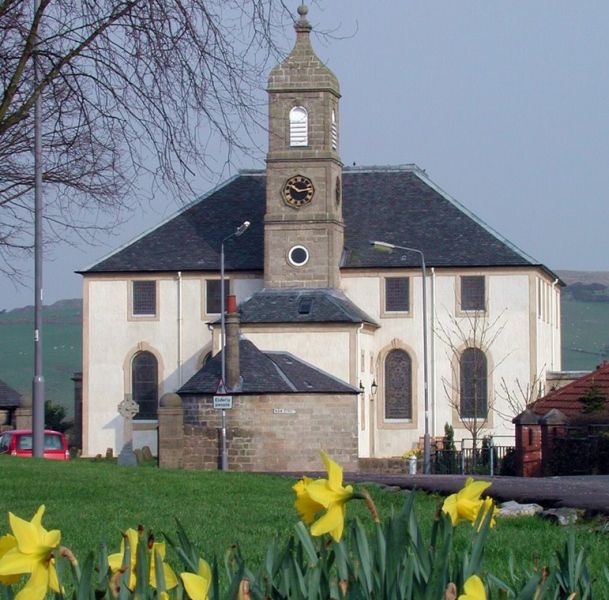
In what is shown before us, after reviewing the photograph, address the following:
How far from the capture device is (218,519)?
1465 centimetres

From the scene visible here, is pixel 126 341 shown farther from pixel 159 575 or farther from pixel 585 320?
pixel 585 320

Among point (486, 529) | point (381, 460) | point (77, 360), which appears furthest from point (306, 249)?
point (77, 360)

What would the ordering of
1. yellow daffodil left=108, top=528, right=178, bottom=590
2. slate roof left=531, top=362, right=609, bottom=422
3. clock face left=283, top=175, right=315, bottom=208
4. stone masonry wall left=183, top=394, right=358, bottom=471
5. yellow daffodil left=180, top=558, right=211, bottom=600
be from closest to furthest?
yellow daffodil left=180, top=558, right=211, bottom=600, yellow daffodil left=108, top=528, right=178, bottom=590, slate roof left=531, top=362, right=609, bottom=422, stone masonry wall left=183, top=394, right=358, bottom=471, clock face left=283, top=175, right=315, bottom=208

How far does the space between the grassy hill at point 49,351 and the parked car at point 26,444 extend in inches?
2174

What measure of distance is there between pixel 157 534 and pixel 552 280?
60726 millimetres

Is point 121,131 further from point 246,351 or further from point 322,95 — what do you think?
point 322,95

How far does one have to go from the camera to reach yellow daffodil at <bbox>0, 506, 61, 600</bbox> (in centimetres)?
396

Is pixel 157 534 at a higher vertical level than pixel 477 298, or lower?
lower

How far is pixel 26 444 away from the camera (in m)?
45.4

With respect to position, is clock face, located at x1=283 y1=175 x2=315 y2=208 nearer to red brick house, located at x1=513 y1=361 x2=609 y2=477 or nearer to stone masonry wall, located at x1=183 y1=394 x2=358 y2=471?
stone masonry wall, located at x1=183 y1=394 x2=358 y2=471

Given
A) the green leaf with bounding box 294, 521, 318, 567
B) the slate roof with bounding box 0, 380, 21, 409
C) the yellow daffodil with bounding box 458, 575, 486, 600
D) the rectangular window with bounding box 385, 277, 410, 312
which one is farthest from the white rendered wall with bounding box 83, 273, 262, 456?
the yellow daffodil with bounding box 458, 575, 486, 600

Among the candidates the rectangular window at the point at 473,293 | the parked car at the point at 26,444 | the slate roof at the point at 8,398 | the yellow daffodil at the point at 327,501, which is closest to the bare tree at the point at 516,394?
the rectangular window at the point at 473,293

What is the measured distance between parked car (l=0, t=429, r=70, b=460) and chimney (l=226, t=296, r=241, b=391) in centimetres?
632

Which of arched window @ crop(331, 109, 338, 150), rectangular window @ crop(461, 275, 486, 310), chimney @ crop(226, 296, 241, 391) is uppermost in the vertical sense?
arched window @ crop(331, 109, 338, 150)
